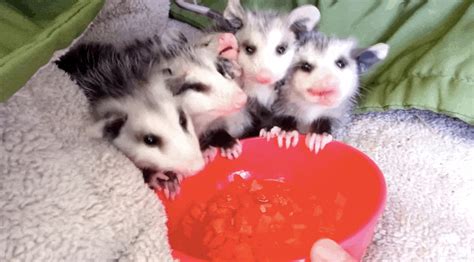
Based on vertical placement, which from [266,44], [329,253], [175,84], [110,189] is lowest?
[329,253]

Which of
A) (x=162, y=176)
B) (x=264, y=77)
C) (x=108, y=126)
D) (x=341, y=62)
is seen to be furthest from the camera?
(x=341, y=62)

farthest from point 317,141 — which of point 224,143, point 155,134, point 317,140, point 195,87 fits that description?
point 155,134

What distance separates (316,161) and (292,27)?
1.10 feet

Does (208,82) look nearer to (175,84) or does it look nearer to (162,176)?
(175,84)

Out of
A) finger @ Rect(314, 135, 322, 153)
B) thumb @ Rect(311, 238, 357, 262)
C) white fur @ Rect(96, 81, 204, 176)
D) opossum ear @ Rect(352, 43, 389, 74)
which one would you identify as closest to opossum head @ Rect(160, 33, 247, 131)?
white fur @ Rect(96, 81, 204, 176)

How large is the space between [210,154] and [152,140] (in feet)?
0.83

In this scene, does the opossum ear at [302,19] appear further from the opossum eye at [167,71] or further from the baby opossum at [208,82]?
the opossum eye at [167,71]

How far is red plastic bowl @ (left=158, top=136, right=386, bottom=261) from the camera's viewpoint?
1474 millimetres

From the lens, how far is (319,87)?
1569mm

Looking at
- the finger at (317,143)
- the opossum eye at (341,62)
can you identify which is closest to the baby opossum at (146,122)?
the finger at (317,143)

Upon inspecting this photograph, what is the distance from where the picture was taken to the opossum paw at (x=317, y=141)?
5.18ft

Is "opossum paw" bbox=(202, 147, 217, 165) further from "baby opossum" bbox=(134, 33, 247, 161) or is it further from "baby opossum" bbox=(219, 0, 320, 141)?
"baby opossum" bbox=(219, 0, 320, 141)

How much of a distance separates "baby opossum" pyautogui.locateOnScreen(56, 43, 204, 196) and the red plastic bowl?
4.3 inches

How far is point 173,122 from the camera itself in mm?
1352
